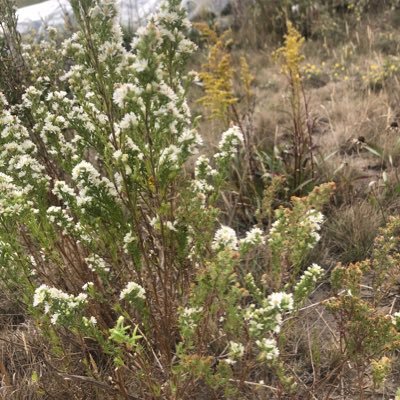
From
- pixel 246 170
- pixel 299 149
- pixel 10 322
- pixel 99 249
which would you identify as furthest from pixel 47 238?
pixel 299 149

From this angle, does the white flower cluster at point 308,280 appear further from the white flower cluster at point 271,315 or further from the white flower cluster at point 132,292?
the white flower cluster at point 132,292

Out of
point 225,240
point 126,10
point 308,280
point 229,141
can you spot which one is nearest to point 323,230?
point 229,141

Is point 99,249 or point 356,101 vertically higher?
point 99,249

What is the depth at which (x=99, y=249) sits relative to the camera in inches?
81.8

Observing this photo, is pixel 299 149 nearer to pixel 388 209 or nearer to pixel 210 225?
pixel 388 209

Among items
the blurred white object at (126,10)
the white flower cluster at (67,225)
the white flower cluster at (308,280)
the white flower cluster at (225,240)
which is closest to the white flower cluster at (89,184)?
the white flower cluster at (67,225)

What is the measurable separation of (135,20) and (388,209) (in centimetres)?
575

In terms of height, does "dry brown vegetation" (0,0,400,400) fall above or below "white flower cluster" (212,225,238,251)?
below

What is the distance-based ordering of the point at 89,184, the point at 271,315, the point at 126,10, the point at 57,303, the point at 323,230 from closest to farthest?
the point at 271,315 < the point at 57,303 < the point at 89,184 < the point at 323,230 < the point at 126,10

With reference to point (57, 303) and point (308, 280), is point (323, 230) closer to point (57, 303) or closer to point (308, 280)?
point (308, 280)

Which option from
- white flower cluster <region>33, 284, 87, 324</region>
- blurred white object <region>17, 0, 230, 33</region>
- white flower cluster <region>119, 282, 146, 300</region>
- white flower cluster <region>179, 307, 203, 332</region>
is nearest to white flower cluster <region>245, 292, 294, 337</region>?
white flower cluster <region>179, 307, 203, 332</region>

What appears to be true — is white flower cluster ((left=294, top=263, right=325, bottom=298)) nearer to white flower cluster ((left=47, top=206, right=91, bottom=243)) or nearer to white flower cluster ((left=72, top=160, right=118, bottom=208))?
white flower cluster ((left=72, top=160, right=118, bottom=208))

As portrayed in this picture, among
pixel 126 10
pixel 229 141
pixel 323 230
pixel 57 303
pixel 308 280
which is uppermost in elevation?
pixel 126 10

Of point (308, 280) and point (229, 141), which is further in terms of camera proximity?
point (229, 141)
